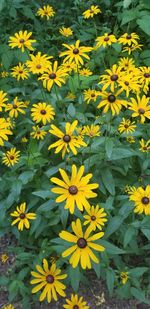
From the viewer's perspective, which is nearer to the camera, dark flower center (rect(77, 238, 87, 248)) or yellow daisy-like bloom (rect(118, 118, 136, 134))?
dark flower center (rect(77, 238, 87, 248))

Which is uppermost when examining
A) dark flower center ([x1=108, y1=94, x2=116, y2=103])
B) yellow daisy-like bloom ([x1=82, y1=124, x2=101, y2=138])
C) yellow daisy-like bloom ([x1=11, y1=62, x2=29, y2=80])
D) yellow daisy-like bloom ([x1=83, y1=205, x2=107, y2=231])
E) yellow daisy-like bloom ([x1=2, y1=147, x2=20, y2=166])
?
yellow daisy-like bloom ([x1=11, y1=62, x2=29, y2=80])

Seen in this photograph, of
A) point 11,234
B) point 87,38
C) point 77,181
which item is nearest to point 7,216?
point 11,234

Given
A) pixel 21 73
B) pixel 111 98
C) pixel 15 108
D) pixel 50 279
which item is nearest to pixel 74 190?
pixel 50 279

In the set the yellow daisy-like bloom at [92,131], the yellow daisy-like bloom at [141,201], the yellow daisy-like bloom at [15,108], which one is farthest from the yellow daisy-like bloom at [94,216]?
the yellow daisy-like bloom at [15,108]

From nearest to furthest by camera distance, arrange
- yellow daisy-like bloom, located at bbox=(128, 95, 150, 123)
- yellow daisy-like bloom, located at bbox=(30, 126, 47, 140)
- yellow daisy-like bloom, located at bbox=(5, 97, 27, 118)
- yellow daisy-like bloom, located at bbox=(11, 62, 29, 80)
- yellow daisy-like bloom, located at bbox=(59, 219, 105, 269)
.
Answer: yellow daisy-like bloom, located at bbox=(59, 219, 105, 269) < yellow daisy-like bloom, located at bbox=(128, 95, 150, 123) < yellow daisy-like bloom, located at bbox=(30, 126, 47, 140) < yellow daisy-like bloom, located at bbox=(5, 97, 27, 118) < yellow daisy-like bloom, located at bbox=(11, 62, 29, 80)

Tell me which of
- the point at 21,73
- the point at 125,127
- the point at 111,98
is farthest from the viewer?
the point at 21,73

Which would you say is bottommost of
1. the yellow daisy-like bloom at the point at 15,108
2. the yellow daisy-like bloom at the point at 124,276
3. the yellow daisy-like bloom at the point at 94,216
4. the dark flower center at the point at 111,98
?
the yellow daisy-like bloom at the point at 124,276

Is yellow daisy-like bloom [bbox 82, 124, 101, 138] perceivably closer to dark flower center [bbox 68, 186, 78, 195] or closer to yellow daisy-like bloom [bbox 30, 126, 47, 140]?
yellow daisy-like bloom [bbox 30, 126, 47, 140]

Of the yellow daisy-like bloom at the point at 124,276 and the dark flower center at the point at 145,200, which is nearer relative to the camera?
the dark flower center at the point at 145,200

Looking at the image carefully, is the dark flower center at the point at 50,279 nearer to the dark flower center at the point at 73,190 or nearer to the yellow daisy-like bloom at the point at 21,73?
the dark flower center at the point at 73,190

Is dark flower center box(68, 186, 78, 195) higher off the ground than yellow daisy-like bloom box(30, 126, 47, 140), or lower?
lower

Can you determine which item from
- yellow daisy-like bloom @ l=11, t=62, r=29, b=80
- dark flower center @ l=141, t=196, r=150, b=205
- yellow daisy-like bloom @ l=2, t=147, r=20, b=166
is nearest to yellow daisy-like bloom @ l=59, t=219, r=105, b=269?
dark flower center @ l=141, t=196, r=150, b=205

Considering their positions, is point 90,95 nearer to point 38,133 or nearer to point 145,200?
point 38,133
